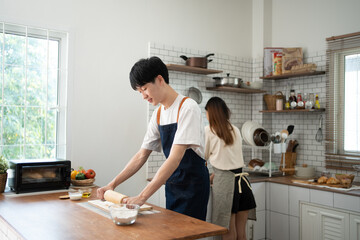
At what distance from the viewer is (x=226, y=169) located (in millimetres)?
3488

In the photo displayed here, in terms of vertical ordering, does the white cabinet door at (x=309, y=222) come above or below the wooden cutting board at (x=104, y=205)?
below

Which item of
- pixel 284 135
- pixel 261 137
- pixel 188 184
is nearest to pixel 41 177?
pixel 188 184

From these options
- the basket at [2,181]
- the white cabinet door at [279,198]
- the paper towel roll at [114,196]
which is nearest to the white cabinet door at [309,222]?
the white cabinet door at [279,198]

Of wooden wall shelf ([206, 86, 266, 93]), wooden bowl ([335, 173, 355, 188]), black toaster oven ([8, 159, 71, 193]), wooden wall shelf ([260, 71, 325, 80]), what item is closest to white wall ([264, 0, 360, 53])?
wooden wall shelf ([260, 71, 325, 80])

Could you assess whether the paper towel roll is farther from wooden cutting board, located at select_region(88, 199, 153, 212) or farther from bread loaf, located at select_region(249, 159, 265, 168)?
bread loaf, located at select_region(249, 159, 265, 168)

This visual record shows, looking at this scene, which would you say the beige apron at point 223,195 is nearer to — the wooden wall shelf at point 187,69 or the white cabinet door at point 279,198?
the white cabinet door at point 279,198

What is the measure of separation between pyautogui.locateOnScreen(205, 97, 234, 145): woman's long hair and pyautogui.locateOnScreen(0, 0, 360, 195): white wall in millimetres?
897

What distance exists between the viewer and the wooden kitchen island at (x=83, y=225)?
179 cm

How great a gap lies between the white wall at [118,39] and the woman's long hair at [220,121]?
0.90m

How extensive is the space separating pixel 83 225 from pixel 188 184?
32.1 inches

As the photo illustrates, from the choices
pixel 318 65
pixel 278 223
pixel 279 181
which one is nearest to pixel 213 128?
pixel 279 181

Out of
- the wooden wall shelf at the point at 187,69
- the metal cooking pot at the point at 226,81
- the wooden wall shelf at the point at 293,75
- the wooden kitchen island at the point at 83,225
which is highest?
the wooden wall shelf at the point at 187,69

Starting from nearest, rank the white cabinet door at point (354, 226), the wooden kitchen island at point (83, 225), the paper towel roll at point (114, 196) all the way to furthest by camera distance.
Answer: the wooden kitchen island at point (83, 225)
the paper towel roll at point (114, 196)
the white cabinet door at point (354, 226)

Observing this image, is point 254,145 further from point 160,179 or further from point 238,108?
point 160,179
